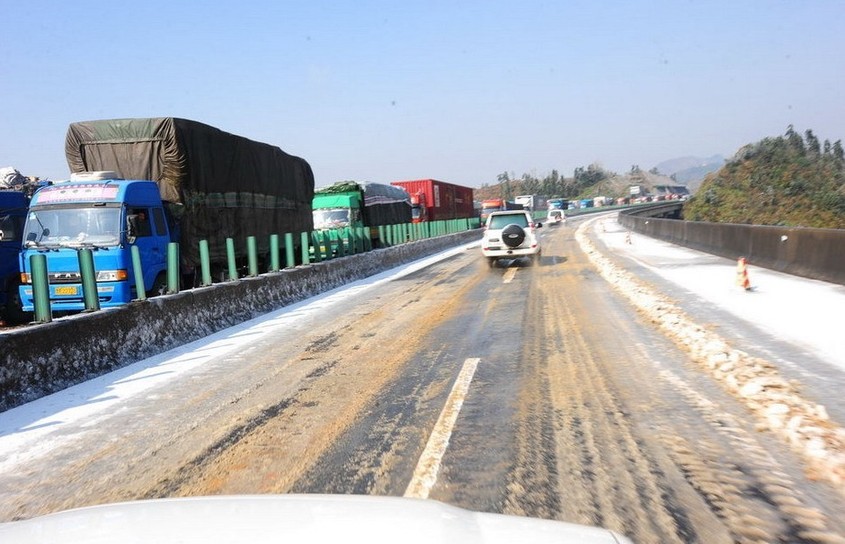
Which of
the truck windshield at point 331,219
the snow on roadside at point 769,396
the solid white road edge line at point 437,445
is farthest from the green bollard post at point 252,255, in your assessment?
the truck windshield at point 331,219

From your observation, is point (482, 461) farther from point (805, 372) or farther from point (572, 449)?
point (805, 372)

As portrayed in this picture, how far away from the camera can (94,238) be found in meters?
10.5

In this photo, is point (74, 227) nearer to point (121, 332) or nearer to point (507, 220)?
point (121, 332)

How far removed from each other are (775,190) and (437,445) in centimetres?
5056

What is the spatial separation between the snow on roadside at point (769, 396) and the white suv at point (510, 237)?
9.78 m

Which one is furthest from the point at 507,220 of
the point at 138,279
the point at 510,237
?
the point at 138,279

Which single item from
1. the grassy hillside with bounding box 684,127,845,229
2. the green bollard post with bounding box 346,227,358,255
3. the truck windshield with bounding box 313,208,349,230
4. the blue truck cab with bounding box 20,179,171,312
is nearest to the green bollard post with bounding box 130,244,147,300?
the blue truck cab with bounding box 20,179,171,312

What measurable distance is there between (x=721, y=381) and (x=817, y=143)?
265 feet

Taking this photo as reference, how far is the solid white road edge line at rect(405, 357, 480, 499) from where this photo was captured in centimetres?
362

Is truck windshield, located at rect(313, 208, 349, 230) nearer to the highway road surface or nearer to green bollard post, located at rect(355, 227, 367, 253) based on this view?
green bollard post, located at rect(355, 227, 367, 253)

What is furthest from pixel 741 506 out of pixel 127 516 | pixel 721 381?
pixel 127 516

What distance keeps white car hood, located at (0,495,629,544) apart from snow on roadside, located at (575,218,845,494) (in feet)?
8.33

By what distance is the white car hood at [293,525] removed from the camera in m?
1.87

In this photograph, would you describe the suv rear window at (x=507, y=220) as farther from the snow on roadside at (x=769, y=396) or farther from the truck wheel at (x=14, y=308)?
the truck wheel at (x=14, y=308)
